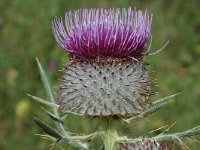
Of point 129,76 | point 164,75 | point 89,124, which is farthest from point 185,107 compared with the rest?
point 129,76

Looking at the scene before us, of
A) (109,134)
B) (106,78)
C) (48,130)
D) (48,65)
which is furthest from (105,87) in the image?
(48,65)

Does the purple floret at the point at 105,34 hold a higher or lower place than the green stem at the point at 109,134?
higher

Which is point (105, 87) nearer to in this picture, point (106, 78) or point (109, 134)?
point (106, 78)

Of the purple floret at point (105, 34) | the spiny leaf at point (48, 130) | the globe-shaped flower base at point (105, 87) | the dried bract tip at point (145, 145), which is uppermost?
the purple floret at point (105, 34)

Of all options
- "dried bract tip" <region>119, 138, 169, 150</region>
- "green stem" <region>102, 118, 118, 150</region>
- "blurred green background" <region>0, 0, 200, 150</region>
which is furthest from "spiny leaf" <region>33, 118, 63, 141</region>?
"blurred green background" <region>0, 0, 200, 150</region>

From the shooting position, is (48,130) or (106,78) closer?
(48,130)

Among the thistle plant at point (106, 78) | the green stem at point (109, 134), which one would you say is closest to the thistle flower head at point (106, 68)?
the thistle plant at point (106, 78)

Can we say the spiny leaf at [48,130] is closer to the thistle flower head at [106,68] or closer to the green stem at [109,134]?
the thistle flower head at [106,68]
